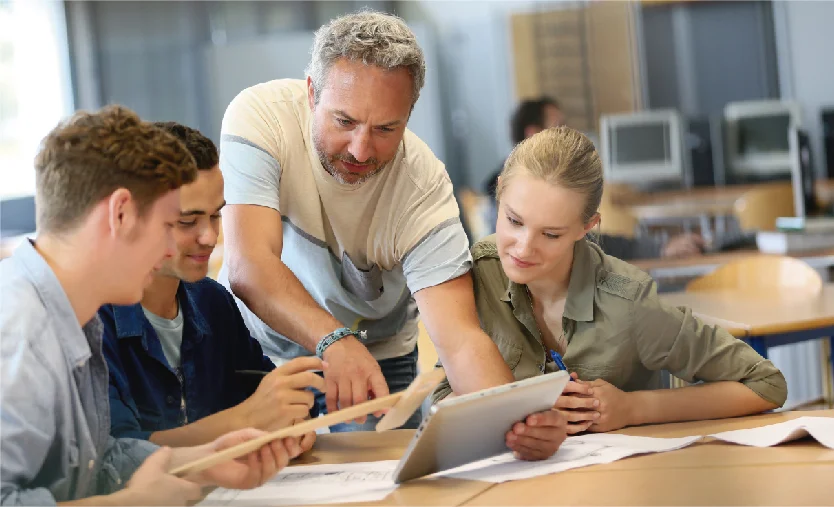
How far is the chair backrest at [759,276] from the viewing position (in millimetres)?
2904

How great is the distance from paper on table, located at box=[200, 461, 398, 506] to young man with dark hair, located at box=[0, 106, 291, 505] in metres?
0.06

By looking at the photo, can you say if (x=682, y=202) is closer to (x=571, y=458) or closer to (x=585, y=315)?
(x=585, y=315)

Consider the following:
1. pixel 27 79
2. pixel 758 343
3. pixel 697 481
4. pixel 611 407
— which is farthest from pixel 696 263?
pixel 27 79

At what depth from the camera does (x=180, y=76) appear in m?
6.77

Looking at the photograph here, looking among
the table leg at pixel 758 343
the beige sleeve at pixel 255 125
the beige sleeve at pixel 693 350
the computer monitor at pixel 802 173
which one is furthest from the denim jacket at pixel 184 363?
the computer monitor at pixel 802 173

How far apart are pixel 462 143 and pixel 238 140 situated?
6349 millimetres

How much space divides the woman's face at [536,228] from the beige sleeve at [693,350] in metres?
0.16

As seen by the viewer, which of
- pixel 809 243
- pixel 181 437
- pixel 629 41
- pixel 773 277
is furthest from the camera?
pixel 629 41

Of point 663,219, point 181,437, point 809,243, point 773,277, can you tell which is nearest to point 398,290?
point 181,437

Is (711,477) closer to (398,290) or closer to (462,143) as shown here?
(398,290)

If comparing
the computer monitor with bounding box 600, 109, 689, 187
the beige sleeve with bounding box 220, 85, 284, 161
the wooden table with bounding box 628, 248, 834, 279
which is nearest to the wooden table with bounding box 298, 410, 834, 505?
the beige sleeve with bounding box 220, 85, 284, 161

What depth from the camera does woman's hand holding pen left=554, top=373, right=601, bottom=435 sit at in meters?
1.48

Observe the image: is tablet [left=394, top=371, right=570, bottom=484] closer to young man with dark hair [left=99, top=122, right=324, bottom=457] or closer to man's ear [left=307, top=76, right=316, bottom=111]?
young man with dark hair [left=99, top=122, right=324, bottom=457]

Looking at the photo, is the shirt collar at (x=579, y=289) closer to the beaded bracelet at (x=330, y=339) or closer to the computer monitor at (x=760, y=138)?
the beaded bracelet at (x=330, y=339)
